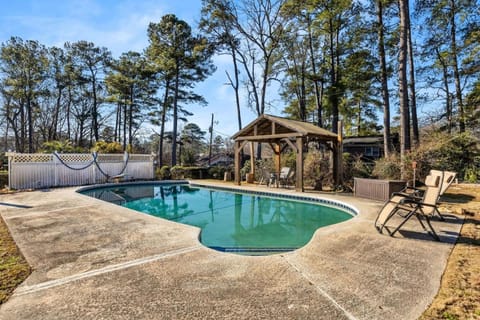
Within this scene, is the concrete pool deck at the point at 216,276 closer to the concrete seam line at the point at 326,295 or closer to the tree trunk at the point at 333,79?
the concrete seam line at the point at 326,295

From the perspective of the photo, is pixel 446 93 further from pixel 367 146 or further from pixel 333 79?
pixel 333 79

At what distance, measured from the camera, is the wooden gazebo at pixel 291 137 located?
1000 cm

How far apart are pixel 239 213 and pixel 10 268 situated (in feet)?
18.6

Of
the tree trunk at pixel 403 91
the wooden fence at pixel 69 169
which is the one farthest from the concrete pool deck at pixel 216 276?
the wooden fence at pixel 69 169

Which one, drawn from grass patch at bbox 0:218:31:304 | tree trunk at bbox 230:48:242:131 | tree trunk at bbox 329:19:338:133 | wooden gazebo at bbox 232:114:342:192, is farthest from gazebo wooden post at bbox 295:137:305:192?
tree trunk at bbox 230:48:242:131

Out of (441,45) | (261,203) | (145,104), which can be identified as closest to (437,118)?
(441,45)

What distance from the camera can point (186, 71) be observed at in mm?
19531

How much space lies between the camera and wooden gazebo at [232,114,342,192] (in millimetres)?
10000

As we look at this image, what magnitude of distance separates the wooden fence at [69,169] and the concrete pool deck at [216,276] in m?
8.48

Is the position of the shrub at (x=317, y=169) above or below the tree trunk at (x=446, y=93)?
below

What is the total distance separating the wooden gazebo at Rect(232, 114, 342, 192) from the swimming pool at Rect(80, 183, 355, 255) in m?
1.66

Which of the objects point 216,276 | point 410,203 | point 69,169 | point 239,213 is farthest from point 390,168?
point 69,169

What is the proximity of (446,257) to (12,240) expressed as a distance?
20.4 feet

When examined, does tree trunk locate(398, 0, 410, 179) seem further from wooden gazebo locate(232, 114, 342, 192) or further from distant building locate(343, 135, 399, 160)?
distant building locate(343, 135, 399, 160)
